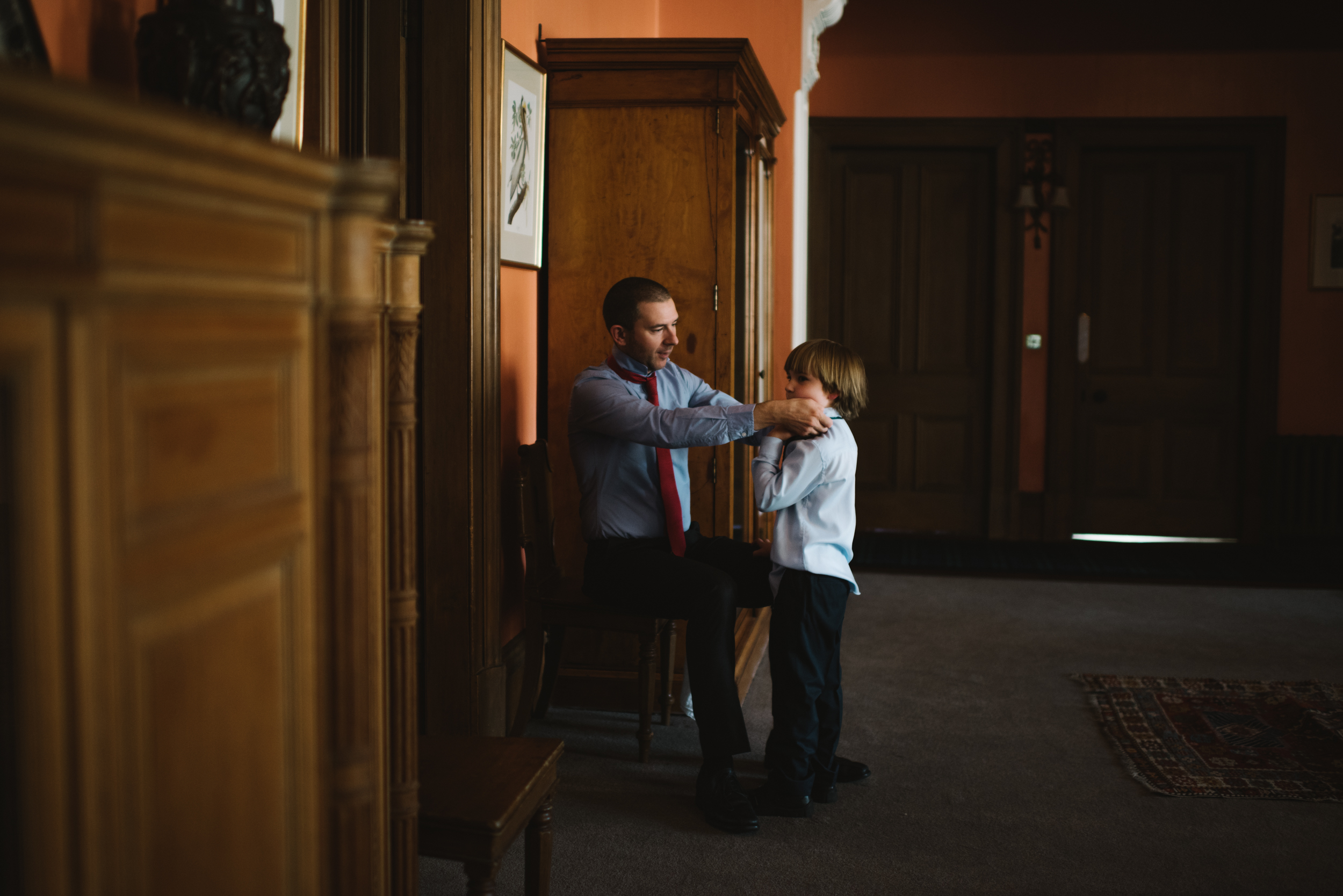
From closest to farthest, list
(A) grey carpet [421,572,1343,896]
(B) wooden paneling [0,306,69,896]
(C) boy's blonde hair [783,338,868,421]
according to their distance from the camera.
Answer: (B) wooden paneling [0,306,69,896], (A) grey carpet [421,572,1343,896], (C) boy's blonde hair [783,338,868,421]

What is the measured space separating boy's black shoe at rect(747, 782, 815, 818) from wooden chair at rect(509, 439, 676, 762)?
45cm

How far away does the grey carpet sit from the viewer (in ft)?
7.98

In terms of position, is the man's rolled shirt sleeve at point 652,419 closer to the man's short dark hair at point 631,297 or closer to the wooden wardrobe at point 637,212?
the man's short dark hair at point 631,297

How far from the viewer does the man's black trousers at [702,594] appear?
8.98ft

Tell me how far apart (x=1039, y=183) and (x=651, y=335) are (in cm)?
441

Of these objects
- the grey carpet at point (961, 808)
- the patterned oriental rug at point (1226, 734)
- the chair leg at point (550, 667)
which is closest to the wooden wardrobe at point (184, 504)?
the grey carpet at point (961, 808)

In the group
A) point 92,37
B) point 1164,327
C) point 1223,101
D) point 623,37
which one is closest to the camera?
point 92,37

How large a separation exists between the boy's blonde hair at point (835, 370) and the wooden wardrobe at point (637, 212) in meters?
0.59

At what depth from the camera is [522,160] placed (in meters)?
3.16

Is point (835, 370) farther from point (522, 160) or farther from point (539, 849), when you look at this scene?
point (539, 849)

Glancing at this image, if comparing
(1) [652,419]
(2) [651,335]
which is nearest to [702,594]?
(1) [652,419]

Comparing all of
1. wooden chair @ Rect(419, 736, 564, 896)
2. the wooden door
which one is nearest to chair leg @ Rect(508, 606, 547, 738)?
wooden chair @ Rect(419, 736, 564, 896)

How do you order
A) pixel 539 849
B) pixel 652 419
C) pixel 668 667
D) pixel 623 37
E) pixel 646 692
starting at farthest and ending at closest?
pixel 623 37
pixel 668 667
pixel 646 692
pixel 652 419
pixel 539 849

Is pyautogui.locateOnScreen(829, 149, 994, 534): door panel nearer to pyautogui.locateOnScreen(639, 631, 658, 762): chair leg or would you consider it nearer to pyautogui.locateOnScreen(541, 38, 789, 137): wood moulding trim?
pyautogui.locateOnScreen(541, 38, 789, 137): wood moulding trim
